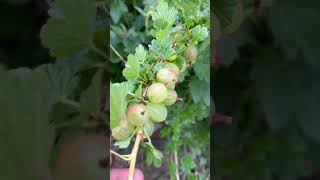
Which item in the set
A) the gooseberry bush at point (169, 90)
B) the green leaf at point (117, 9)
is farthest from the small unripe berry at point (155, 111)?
the green leaf at point (117, 9)

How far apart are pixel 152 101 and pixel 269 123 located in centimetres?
19

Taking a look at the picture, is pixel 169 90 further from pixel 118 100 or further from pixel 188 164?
pixel 188 164

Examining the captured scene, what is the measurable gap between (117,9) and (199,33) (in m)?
0.20

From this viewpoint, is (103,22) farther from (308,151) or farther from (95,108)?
(308,151)

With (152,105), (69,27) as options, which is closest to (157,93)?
(152,105)

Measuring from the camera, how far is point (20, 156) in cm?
31

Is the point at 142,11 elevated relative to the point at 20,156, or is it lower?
elevated

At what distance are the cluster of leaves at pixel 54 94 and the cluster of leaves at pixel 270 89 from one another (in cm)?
11

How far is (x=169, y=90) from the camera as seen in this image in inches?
18.9

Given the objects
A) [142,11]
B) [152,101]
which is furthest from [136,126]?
[142,11]

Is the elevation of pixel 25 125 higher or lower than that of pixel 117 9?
lower

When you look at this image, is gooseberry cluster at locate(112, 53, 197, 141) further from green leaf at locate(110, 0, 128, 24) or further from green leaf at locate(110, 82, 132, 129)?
green leaf at locate(110, 0, 128, 24)

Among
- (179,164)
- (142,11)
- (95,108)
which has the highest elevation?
(142,11)

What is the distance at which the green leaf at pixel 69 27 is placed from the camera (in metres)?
0.33
